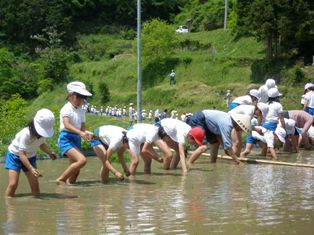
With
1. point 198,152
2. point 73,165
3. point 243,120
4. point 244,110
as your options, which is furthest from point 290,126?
point 73,165

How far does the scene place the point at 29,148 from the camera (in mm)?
9273

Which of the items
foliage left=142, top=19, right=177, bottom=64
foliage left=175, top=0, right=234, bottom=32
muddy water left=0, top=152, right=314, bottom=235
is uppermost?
foliage left=175, top=0, right=234, bottom=32

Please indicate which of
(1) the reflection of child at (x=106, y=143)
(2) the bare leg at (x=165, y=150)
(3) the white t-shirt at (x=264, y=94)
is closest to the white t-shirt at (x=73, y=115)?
(1) the reflection of child at (x=106, y=143)

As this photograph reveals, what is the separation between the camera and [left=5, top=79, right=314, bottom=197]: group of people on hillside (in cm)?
928

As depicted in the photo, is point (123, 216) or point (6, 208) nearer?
point (123, 216)

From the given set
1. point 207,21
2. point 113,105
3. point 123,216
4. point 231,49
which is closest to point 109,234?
point 123,216

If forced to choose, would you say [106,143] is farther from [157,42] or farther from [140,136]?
[157,42]

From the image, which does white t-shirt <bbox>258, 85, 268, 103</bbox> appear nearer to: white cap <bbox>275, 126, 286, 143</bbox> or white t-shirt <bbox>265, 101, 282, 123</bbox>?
white t-shirt <bbox>265, 101, 282, 123</bbox>

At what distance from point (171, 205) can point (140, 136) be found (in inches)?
119

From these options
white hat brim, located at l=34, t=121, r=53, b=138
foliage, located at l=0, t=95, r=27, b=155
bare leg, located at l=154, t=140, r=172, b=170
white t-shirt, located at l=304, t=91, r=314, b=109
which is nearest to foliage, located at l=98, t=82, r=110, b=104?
foliage, located at l=0, t=95, r=27, b=155

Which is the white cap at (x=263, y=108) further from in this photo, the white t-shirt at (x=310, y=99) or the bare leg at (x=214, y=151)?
the white t-shirt at (x=310, y=99)

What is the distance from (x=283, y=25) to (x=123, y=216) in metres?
37.2

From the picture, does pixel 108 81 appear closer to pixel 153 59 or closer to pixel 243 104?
pixel 153 59

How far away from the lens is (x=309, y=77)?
43656 mm
